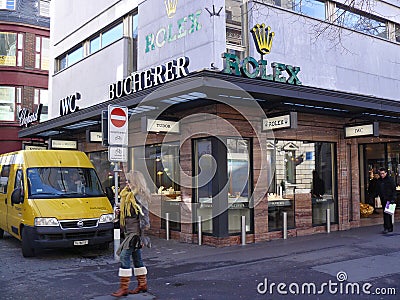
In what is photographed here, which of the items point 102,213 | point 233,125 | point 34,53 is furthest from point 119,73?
point 34,53

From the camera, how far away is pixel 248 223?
39.1ft

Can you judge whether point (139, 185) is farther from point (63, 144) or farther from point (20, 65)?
point (20, 65)

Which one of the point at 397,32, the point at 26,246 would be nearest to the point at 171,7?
the point at 26,246

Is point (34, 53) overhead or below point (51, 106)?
overhead

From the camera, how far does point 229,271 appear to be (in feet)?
27.8

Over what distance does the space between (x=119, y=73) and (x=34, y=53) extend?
1449 centimetres

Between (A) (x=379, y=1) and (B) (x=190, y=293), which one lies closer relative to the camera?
(B) (x=190, y=293)

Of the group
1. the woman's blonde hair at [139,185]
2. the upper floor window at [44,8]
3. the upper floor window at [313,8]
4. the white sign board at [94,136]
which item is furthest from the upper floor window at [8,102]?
the woman's blonde hair at [139,185]

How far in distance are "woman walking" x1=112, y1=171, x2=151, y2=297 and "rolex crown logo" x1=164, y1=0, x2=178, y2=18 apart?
7.41 meters

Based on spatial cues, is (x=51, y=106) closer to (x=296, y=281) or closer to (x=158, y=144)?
(x=158, y=144)

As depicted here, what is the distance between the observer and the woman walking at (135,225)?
22.6ft

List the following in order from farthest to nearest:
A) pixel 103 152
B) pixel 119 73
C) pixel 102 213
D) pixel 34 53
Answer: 1. pixel 34 53
2. pixel 103 152
3. pixel 119 73
4. pixel 102 213

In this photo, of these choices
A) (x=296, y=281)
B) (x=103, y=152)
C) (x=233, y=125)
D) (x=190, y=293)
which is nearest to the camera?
(x=190, y=293)

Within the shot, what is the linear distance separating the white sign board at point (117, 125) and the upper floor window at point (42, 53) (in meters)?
20.9
